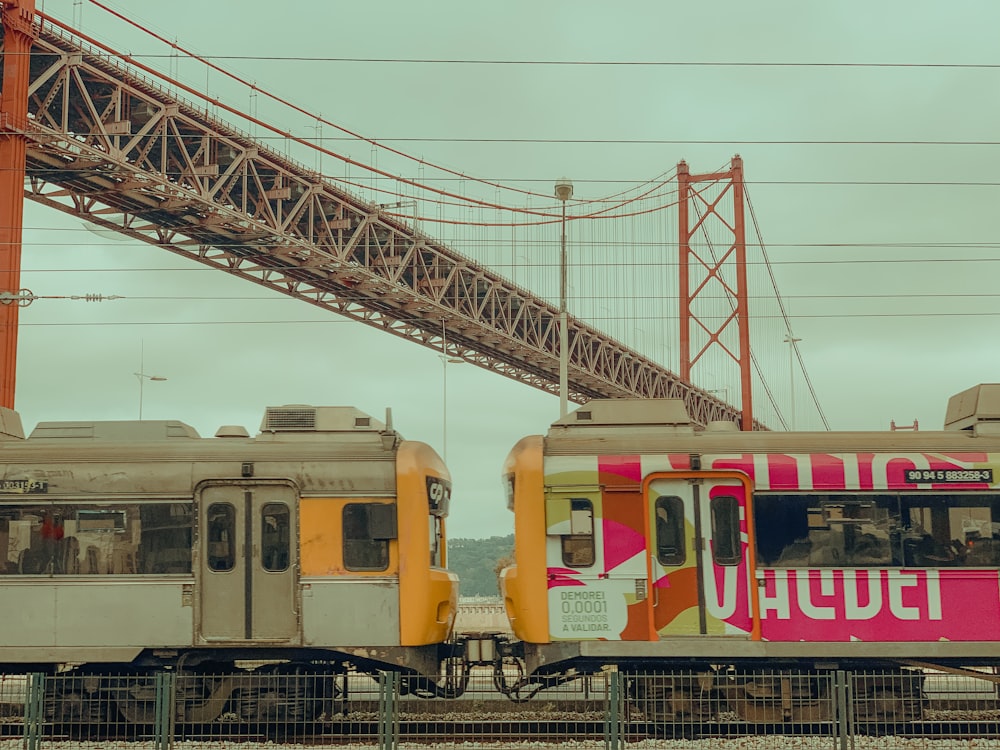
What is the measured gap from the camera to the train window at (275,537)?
49.6 ft

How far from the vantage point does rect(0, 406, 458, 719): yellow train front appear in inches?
591

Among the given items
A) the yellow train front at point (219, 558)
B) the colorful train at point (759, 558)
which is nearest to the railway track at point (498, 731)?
the colorful train at point (759, 558)

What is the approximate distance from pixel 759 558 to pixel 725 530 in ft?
1.64

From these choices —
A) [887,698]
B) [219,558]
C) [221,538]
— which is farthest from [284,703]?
[887,698]

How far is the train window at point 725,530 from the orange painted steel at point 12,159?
18.4m

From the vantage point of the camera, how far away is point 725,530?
49.1ft

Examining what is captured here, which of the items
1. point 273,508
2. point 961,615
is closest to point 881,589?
point 961,615

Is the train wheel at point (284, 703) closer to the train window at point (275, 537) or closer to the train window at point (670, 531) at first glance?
the train window at point (275, 537)

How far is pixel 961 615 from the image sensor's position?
14789 millimetres

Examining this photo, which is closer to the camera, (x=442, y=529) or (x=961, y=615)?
(x=961, y=615)

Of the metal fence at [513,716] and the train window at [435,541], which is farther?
the train window at [435,541]

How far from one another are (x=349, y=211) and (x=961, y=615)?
4166cm

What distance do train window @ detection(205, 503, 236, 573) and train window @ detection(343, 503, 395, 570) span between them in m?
1.35

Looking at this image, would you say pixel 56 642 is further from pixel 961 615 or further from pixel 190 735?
pixel 961 615
